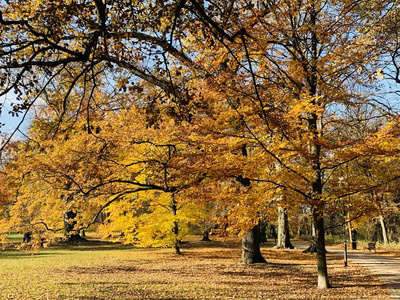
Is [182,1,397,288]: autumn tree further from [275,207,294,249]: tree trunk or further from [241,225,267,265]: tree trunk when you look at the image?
[275,207,294,249]: tree trunk

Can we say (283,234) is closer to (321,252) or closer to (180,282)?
(321,252)

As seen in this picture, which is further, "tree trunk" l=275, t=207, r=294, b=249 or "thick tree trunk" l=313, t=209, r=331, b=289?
"tree trunk" l=275, t=207, r=294, b=249

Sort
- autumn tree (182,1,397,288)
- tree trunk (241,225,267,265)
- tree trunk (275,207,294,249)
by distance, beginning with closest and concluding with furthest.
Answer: autumn tree (182,1,397,288), tree trunk (241,225,267,265), tree trunk (275,207,294,249)

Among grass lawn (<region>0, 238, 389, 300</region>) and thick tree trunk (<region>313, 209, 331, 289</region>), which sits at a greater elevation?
thick tree trunk (<region>313, 209, 331, 289</region>)

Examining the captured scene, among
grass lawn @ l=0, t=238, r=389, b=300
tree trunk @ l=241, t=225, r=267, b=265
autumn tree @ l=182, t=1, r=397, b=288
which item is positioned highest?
autumn tree @ l=182, t=1, r=397, b=288

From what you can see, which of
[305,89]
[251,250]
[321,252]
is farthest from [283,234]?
[305,89]

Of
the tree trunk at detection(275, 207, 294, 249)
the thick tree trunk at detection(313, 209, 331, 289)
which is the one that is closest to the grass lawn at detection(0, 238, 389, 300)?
the thick tree trunk at detection(313, 209, 331, 289)

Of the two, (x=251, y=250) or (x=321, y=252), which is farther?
(x=251, y=250)

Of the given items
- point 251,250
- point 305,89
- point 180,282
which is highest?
point 305,89

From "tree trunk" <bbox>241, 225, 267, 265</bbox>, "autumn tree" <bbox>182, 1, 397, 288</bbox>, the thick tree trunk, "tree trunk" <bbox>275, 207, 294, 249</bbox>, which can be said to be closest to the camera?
"autumn tree" <bbox>182, 1, 397, 288</bbox>

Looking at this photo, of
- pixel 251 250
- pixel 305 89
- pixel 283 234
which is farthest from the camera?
pixel 283 234

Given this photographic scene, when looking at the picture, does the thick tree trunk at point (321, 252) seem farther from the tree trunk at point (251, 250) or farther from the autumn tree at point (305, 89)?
the tree trunk at point (251, 250)

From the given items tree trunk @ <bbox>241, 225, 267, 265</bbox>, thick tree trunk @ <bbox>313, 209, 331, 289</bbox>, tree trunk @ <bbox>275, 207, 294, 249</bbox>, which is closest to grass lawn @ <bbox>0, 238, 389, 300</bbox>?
thick tree trunk @ <bbox>313, 209, 331, 289</bbox>

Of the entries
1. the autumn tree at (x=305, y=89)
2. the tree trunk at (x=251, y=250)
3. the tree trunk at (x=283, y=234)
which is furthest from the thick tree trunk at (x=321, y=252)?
the tree trunk at (x=283, y=234)
